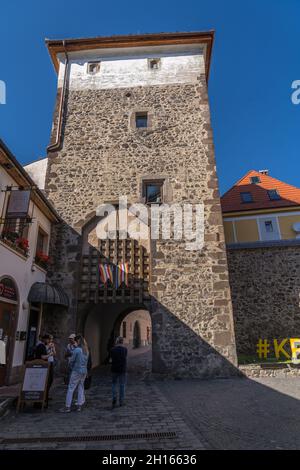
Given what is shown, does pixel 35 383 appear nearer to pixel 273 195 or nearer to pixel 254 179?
pixel 273 195

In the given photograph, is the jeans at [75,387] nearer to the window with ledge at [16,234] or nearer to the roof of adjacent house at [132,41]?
the window with ledge at [16,234]

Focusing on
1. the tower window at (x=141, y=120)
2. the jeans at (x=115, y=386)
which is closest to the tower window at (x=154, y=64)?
the tower window at (x=141, y=120)

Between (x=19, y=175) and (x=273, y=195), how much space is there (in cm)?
1721

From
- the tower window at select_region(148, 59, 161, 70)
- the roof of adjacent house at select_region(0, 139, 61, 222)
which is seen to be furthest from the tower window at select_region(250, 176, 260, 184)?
the roof of adjacent house at select_region(0, 139, 61, 222)

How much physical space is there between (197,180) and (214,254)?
3.01 m

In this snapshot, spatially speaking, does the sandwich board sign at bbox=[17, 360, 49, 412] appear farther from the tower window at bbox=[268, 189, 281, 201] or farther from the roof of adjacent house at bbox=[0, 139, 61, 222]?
the tower window at bbox=[268, 189, 281, 201]

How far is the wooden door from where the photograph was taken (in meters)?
7.35

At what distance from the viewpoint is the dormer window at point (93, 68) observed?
13.8 m

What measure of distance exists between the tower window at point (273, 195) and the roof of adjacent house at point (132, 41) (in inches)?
407

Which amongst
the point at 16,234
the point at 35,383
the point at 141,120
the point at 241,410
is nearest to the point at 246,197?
the point at 141,120

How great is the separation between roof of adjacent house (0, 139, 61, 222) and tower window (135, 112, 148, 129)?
5.52 metres

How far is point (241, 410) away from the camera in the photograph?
538 centimetres

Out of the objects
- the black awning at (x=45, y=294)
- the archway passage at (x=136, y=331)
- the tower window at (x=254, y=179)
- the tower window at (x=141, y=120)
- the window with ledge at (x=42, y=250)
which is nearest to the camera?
the black awning at (x=45, y=294)

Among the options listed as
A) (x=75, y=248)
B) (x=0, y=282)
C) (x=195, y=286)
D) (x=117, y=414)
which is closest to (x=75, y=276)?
(x=75, y=248)
